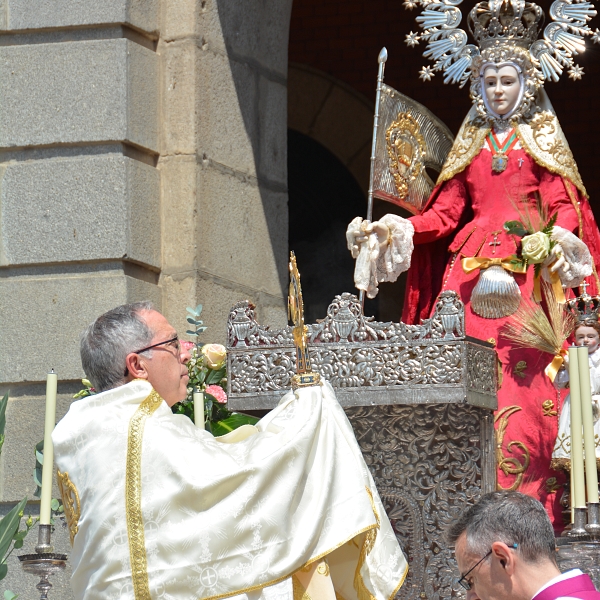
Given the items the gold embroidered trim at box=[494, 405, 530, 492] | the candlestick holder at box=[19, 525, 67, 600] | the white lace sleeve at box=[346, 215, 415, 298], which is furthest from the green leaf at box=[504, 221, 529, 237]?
the candlestick holder at box=[19, 525, 67, 600]

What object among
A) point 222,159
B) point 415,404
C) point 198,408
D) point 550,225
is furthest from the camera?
point 222,159

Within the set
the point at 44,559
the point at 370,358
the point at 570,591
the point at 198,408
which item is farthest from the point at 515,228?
the point at 570,591

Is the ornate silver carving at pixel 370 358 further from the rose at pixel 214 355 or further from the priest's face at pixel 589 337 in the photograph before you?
the priest's face at pixel 589 337

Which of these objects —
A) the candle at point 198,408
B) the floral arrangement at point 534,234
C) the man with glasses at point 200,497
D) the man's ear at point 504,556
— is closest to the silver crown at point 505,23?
the floral arrangement at point 534,234

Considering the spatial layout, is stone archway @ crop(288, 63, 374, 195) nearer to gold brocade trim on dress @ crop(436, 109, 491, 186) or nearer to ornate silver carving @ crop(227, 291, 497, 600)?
gold brocade trim on dress @ crop(436, 109, 491, 186)

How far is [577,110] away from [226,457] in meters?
4.75

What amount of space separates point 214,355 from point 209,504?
1232mm

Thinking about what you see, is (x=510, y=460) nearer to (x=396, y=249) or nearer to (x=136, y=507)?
(x=396, y=249)

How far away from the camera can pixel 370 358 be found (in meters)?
4.28

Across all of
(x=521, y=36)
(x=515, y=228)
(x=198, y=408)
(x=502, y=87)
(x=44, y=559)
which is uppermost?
(x=521, y=36)

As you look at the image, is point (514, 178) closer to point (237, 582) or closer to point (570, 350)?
point (570, 350)

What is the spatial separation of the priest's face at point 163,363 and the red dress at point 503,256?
143 centimetres

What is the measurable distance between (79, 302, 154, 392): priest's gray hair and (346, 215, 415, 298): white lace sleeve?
138 cm

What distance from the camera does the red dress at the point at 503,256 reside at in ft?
15.6
